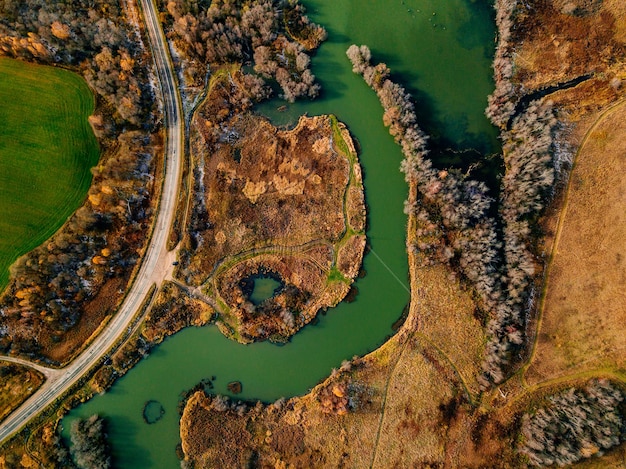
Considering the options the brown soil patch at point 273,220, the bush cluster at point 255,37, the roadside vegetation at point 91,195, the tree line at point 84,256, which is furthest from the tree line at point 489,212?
the tree line at point 84,256

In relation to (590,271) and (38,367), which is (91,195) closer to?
(38,367)

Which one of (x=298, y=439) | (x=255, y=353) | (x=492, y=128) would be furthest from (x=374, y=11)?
(x=298, y=439)

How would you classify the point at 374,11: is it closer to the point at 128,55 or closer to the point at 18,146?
the point at 128,55

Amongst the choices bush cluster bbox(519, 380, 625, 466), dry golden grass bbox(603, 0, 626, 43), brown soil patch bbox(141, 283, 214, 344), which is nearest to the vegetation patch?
brown soil patch bbox(141, 283, 214, 344)

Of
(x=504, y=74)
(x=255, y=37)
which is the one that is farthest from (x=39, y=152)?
(x=504, y=74)

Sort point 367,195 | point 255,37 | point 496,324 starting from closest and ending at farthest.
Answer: point 496,324
point 367,195
point 255,37

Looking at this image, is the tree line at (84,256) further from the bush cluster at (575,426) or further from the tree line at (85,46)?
the bush cluster at (575,426)
